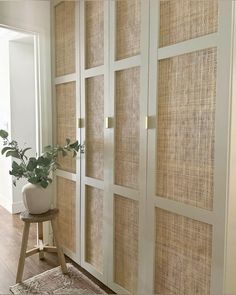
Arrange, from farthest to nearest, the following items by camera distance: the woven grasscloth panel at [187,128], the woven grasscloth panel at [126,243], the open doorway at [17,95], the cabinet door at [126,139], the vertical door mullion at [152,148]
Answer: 1. the open doorway at [17,95]
2. the woven grasscloth panel at [126,243]
3. the cabinet door at [126,139]
4. the vertical door mullion at [152,148]
5. the woven grasscloth panel at [187,128]

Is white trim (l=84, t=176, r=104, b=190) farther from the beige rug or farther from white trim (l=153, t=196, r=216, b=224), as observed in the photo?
the beige rug

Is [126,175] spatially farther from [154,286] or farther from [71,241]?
[71,241]

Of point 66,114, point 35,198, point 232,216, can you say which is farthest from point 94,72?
point 232,216

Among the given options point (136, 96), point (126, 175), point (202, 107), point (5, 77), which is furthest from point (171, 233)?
point (5, 77)

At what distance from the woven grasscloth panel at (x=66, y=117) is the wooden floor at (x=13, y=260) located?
0.88 meters

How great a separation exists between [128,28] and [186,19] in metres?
0.46

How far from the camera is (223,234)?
1.36 meters

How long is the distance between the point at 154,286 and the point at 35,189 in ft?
3.68

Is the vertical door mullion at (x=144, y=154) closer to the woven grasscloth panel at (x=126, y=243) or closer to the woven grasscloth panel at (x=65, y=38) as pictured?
the woven grasscloth panel at (x=126, y=243)

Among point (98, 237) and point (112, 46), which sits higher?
point (112, 46)

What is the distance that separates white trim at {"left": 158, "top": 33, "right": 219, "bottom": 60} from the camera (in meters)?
1.36

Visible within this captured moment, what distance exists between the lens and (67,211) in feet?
8.39

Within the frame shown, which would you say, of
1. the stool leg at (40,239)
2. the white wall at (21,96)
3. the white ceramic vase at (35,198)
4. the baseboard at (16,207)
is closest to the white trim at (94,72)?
the white ceramic vase at (35,198)

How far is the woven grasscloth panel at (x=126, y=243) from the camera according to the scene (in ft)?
6.15
